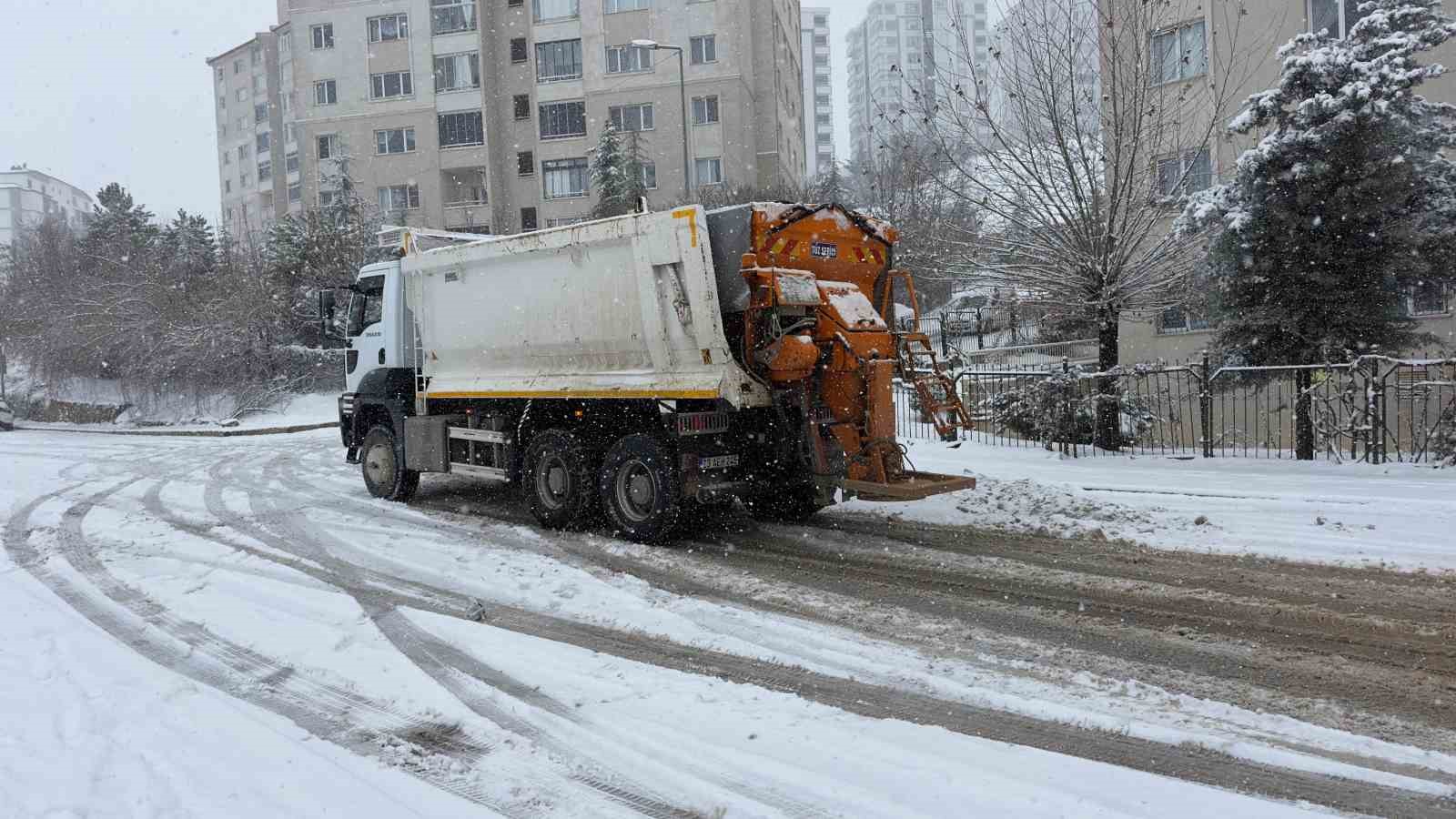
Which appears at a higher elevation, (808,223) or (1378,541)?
(808,223)

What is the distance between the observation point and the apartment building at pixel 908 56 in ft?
43.4

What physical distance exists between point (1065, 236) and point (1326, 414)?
4.02m

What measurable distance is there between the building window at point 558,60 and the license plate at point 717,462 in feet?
128

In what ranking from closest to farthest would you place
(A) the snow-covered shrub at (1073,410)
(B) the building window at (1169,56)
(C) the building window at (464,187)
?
(B) the building window at (1169,56) → (A) the snow-covered shrub at (1073,410) → (C) the building window at (464,187)

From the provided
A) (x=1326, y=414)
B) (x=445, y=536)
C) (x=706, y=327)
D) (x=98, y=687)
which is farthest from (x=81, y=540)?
(x=1326, y=414)

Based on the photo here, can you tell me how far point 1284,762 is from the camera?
390cm

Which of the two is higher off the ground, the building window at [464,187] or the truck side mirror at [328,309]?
the building window at [464,187]

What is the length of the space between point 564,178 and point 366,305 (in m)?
33.7

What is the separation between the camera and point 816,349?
26.9ft

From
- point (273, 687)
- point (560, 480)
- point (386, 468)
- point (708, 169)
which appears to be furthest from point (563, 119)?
point (273, 687)

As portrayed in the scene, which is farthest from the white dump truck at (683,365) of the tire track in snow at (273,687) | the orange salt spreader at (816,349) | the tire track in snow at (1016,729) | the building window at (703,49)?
the building window at (703,49)

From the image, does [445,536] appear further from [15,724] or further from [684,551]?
[15,724]

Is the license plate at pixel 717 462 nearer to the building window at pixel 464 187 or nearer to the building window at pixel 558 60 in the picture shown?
the building window at pixel 558 60

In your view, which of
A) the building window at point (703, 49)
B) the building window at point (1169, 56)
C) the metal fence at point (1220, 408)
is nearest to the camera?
the metal fence at point (1220, 408)
